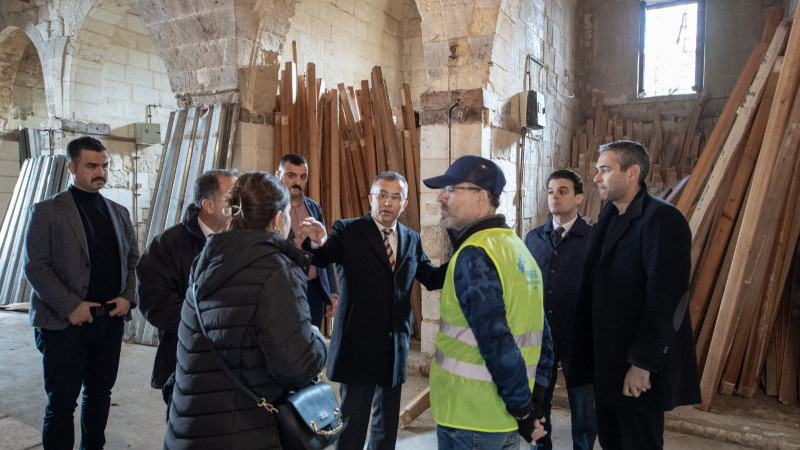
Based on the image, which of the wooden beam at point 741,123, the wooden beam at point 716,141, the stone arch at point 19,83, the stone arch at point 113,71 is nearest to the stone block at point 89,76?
the stone arch at point 113,71

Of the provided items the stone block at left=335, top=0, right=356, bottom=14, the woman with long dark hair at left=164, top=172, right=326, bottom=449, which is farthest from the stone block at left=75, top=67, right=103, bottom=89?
the woman with long dark hair at left=164, top=172, right=326, bottom=449

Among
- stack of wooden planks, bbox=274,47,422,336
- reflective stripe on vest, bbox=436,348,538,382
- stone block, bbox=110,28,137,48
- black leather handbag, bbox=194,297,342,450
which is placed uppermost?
stone block, bbox=110,28,137,48

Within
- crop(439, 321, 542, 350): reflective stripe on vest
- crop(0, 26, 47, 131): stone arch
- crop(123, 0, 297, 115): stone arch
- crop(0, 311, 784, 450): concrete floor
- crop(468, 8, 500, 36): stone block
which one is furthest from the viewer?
crop(0, 26, 47, 131): stone arch

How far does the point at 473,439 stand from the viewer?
1.77 metres

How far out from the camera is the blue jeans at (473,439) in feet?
5.81

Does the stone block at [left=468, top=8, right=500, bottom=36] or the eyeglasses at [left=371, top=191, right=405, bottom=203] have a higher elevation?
the stone block at [left=468, top=8, right=500, bottom=36]

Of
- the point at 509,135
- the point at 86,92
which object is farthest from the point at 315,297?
the point at 86,92

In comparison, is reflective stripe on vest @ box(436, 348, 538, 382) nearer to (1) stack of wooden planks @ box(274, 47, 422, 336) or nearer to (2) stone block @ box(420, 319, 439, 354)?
(2) stone block @ box(420, 319, 439, 354)

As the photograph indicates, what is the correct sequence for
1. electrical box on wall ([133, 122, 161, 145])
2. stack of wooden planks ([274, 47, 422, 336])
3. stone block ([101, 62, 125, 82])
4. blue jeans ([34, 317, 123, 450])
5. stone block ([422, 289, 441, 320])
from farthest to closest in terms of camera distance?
electrical box on wall ([133, 122, 161, 145]), stone block ([101, 62, 125, 82]), stack of wooden planks ([274, 47, 422, 336]), stone block ([422, 289, 441, 320]), blue jeans ([34, 317, 123, 450])

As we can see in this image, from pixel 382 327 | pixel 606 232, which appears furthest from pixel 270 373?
pixel 606 232

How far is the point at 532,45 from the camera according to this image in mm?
5434

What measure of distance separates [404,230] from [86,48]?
677 cm

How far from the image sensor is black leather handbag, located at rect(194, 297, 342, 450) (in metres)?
1.59

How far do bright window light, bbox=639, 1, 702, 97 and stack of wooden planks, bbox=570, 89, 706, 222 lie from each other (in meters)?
0.42
